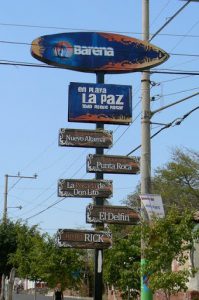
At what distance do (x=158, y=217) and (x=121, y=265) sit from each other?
7676 millimetres

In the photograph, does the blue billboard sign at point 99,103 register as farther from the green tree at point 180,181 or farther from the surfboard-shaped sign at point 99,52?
the green tree at point 180,181

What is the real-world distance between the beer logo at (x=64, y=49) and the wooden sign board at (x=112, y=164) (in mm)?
3785

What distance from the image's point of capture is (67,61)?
23484 mm

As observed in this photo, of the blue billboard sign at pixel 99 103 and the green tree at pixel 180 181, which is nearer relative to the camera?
the blue billboard sign at pixel 99 103

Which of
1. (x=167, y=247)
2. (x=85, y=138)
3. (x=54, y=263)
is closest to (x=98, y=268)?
(x=85, y=138)

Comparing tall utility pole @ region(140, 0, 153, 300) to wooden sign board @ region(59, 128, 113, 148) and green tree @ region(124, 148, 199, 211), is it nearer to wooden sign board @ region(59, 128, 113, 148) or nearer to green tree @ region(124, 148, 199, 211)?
wooden sign board @ region(59, 128, 113, 148)

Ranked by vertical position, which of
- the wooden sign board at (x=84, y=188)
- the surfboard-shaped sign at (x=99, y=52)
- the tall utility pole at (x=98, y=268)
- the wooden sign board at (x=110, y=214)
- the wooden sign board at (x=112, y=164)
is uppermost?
the surfboard-shaped sign at (x=99, y=52)

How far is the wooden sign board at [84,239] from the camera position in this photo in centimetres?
2295

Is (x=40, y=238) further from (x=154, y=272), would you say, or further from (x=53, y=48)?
(x=154, y=272)

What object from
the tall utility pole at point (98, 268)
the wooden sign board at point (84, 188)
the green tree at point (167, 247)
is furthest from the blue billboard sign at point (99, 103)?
the green tree at point (167, 247)

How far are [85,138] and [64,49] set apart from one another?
3.38 m

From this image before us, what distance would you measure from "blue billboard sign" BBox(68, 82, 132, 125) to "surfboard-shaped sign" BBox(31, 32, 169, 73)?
0.78 meters

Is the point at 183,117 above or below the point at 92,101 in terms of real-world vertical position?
below

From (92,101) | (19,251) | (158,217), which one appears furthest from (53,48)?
(19,251)
